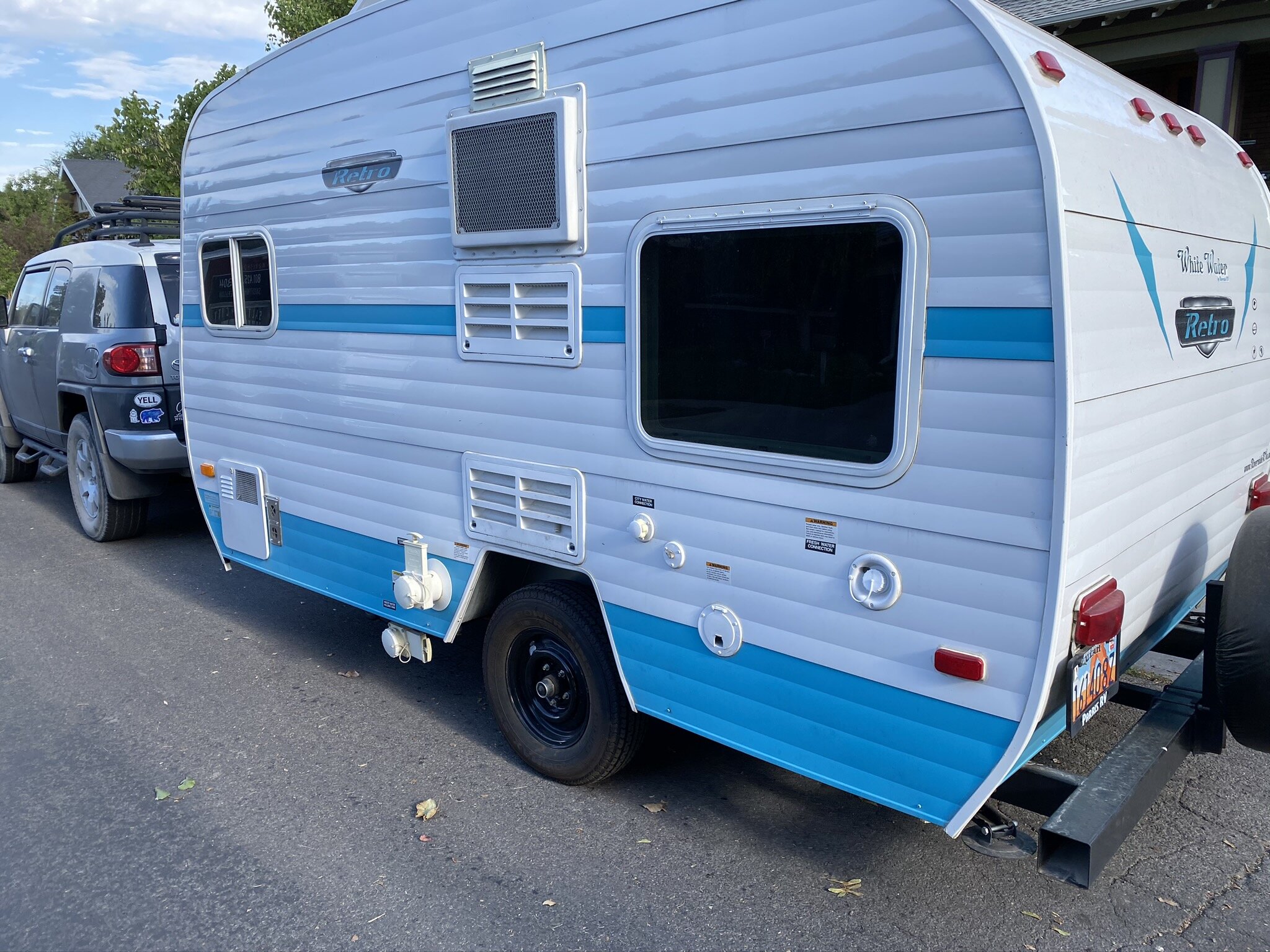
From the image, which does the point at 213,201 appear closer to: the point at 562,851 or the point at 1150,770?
the point at 562,851

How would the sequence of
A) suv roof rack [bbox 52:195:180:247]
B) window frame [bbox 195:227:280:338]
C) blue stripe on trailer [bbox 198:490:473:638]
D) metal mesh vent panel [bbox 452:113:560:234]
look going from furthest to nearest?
suv roof rack [bbox 52:195:180:247]
window frame [bbox 195:227:280:338]
blue stripe on trailer [bbox 198:490:473:638]
metal mesh vent panel [bbox 452:113:560:234]

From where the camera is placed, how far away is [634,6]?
335 cm

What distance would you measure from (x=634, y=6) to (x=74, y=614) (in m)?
5.35

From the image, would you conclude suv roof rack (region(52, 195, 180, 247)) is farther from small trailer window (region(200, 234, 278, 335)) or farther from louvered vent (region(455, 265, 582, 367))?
louvered vent (region(455, 265, 582, 367))

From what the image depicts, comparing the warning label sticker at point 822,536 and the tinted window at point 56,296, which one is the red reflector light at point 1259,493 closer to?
the warning label sticker at point 822,536

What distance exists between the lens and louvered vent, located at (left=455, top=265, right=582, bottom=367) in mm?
3648

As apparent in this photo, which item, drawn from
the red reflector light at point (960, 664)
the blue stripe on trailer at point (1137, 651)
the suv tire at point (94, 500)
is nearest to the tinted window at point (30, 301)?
the suv tire at point (94, 500)

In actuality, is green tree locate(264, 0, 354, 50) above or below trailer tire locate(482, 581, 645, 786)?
above

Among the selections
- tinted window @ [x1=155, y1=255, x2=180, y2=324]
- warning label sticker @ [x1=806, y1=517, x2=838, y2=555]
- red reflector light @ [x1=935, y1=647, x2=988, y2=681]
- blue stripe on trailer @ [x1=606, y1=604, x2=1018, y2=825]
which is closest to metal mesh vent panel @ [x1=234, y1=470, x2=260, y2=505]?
tinted window @ [x1=155, y1=255, x2=180, y2=324]

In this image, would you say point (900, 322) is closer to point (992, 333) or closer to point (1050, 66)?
point (992, 333)

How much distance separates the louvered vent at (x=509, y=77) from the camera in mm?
3676

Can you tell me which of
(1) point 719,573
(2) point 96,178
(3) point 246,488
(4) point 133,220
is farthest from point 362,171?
(2) point 96,178

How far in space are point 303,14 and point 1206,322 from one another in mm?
13812

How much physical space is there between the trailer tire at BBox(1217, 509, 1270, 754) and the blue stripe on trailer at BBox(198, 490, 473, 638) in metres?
2.78
